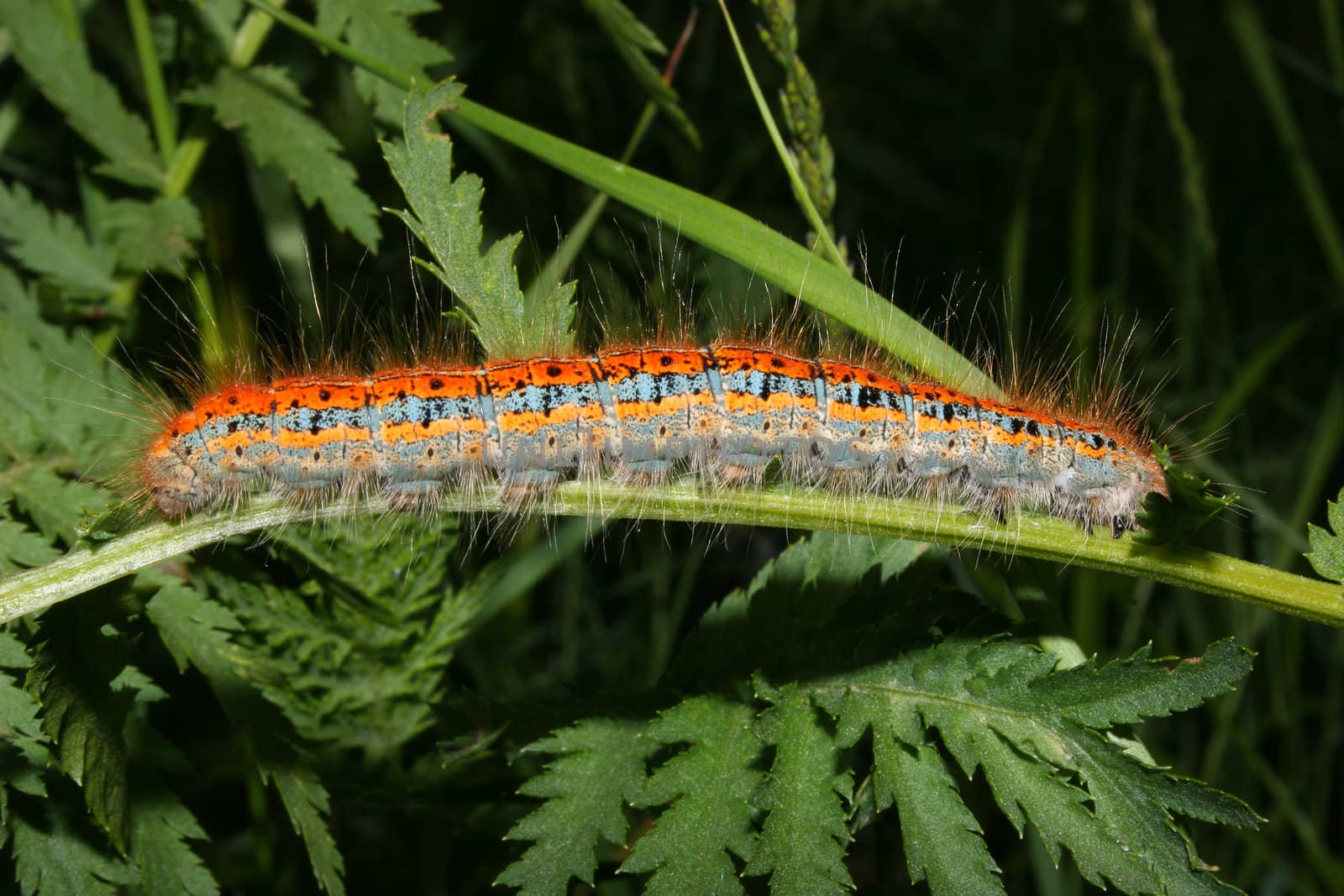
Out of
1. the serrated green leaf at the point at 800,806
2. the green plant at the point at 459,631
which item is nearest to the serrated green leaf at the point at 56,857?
the green plant at the point at 459,631

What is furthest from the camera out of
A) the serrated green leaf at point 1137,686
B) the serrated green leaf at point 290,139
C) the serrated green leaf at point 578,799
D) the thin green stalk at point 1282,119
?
the thin green stalk at point 1282,119

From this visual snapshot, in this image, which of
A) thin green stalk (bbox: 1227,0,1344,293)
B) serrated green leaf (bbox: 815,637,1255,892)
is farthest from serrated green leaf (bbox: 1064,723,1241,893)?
thin green stalk (bbox: 1227,0,1344,293)

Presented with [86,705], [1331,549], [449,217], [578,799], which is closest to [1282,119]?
[1331,549]

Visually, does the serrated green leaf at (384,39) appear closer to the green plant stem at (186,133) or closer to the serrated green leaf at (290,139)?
the serrated green leaf at (290,139)

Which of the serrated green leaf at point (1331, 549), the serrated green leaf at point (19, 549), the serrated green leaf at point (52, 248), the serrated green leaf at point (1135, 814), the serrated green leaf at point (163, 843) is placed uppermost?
the serrated green leaf at point (52, 248)

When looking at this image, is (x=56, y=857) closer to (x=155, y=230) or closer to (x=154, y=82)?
(x=155, y=230)

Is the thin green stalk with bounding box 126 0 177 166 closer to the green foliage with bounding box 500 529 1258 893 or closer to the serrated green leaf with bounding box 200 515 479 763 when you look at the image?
the serrated green leaf with bounding box 200 515 479 763
